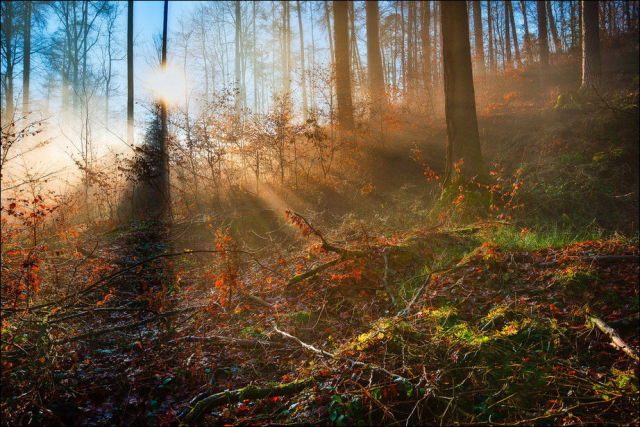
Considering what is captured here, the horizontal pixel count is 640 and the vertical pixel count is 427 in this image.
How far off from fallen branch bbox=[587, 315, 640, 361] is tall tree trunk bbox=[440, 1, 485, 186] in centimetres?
477

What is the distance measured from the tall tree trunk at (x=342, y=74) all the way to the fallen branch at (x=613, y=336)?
919 cm

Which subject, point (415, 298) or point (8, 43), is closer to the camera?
point (415, 298)

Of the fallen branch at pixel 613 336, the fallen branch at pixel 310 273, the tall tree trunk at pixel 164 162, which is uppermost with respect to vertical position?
the tall tree trunk at pixel 164 162

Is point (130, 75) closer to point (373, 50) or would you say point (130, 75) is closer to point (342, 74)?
point (342, 74)

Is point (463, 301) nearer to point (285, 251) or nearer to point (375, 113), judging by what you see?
point (285, 251)

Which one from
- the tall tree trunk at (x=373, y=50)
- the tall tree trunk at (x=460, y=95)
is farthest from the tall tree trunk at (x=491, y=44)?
the tall tree trunk at (x=460, y=95)

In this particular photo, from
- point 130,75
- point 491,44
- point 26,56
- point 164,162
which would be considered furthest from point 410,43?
point 26,56

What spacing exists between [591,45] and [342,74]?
7.45 m

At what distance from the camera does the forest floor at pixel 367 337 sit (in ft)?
8.25

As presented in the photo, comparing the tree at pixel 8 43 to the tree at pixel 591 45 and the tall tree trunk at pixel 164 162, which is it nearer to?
the tall tree trunk at pixel 164 162

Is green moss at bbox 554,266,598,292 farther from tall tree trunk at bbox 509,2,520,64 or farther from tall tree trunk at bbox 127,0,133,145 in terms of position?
tall tree trunk at bbox 509,2,520,64

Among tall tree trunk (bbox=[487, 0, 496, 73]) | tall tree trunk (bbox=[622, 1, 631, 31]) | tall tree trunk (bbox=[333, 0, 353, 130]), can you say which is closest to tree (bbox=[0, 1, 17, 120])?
tall tree trunk (bbox=[333, 0, 353, 130])

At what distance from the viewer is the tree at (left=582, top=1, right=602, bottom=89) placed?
10766mm

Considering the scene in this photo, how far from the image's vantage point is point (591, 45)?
1076 cm
